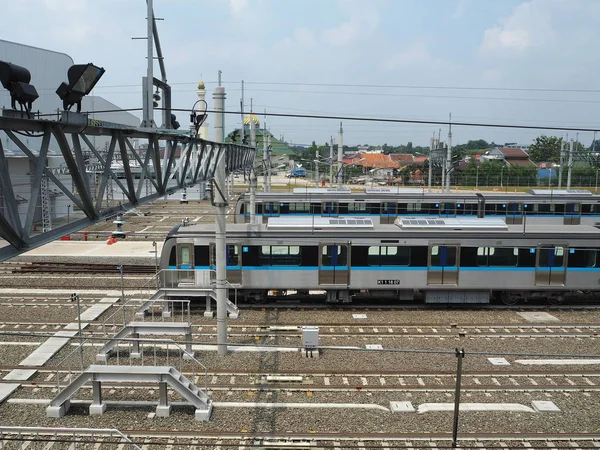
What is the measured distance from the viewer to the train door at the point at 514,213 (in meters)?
26.7

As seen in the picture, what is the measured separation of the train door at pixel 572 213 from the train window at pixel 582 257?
1203 centimetres

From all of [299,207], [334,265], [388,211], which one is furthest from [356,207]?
[334,265]

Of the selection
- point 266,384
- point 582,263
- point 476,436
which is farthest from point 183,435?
point 582,263

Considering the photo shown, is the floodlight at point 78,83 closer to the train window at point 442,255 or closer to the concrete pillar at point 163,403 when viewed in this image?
the concrete pillar at point 163,403

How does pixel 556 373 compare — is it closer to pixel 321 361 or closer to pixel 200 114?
pixel 321 361

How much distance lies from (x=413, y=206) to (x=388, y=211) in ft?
4.10

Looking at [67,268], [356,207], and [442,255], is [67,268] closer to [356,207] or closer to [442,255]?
[356,207]

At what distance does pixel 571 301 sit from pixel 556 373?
6679mm

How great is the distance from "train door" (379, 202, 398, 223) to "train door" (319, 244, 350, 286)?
10.7 metres

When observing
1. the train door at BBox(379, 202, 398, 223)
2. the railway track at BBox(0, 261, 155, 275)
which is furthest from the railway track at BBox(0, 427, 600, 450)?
the train door at BBox(379, 202, 398, 223)

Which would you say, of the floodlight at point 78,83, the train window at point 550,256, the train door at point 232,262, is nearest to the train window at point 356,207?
the train window at point 550,256

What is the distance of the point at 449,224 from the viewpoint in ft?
54.3

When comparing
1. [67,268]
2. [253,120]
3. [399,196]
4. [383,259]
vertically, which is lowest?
[67,268]

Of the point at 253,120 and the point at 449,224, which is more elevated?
the point at 253,120
